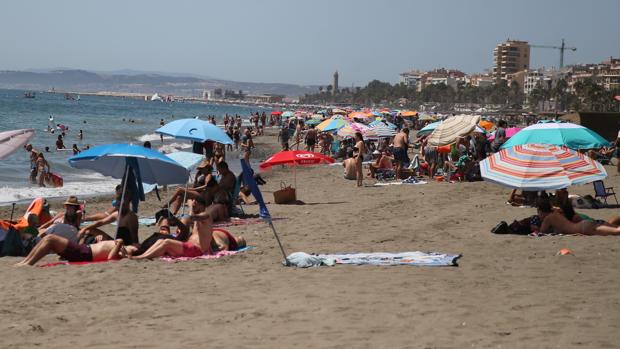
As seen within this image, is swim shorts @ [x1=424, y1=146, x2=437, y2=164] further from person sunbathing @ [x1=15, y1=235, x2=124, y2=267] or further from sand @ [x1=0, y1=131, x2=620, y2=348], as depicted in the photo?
person sunbathing @ [x1=15, y1=235, x2=124, y2=267]

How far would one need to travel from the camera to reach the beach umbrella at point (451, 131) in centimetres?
1648

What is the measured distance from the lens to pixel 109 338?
546cm

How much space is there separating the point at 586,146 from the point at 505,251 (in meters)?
4.45

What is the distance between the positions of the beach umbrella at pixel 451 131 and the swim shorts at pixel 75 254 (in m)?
9.56

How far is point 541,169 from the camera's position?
929cm

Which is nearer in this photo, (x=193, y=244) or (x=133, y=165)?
(x=193, y=244)

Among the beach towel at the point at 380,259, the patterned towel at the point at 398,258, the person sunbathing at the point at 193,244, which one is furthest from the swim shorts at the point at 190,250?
the patterned towel at the point at 398,258

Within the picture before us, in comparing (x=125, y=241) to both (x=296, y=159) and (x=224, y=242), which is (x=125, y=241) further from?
(x=296, y=159)

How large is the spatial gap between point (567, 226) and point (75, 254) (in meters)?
5.53

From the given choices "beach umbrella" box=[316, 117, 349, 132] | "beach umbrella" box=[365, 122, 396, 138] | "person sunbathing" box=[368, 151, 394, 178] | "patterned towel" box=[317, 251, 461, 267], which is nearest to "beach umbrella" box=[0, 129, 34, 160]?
"patterned towel" box=[317, 251, 461, 267]

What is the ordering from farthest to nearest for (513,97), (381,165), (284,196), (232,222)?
(513,97) < (381,165) < (284,196) < (232,222)

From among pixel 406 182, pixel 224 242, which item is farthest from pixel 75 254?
pixel 406 182

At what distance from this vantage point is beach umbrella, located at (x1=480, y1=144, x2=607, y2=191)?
362 inches

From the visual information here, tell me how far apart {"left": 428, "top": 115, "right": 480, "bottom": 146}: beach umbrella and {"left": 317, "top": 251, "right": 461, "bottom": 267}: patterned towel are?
27.6ft
